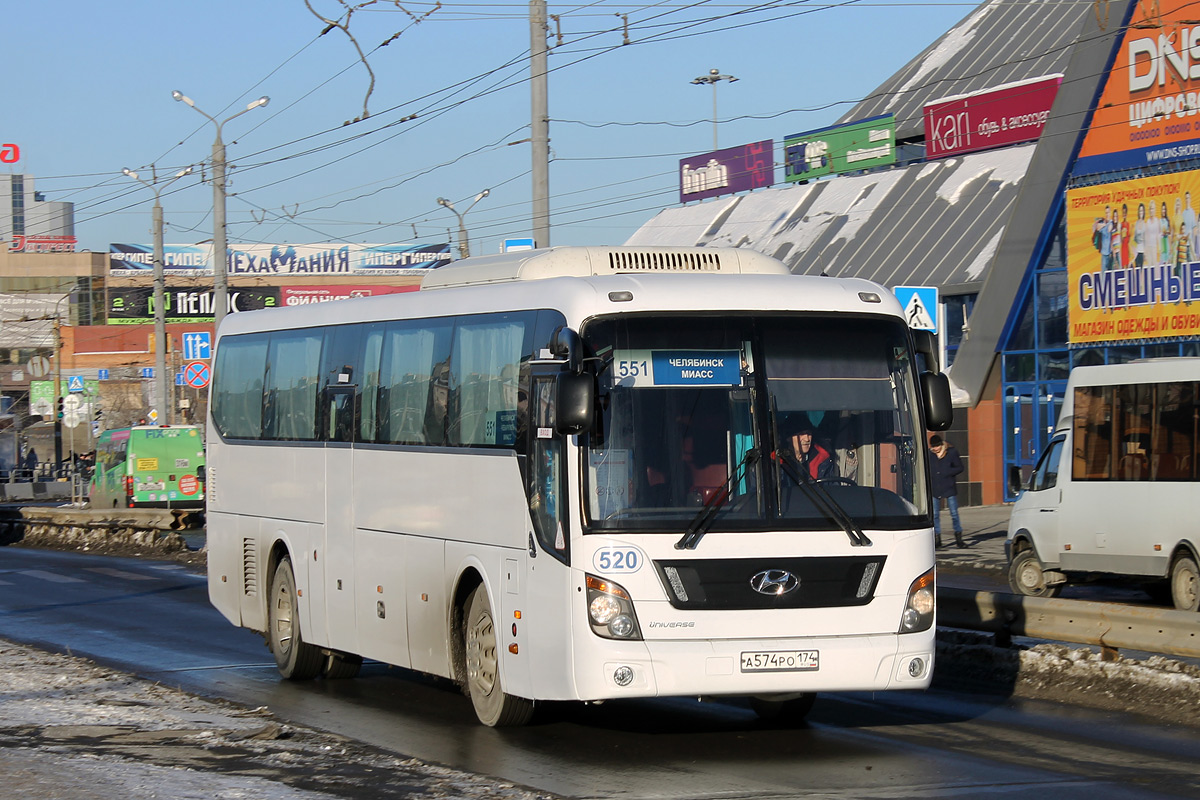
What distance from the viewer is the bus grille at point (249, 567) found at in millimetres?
14648

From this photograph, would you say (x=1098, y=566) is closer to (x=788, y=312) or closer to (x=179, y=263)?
(x=788, y=312)

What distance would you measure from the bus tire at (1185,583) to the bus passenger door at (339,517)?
891cm

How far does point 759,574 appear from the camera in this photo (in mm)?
9219

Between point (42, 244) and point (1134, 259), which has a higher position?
point (42, 244)

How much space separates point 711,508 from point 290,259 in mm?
111926

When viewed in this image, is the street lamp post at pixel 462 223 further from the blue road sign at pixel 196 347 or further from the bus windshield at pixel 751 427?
the bus windshield at pixel 751 427

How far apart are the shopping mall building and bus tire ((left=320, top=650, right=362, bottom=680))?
54.5 feet

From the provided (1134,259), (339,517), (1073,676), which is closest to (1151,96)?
(1134,259)

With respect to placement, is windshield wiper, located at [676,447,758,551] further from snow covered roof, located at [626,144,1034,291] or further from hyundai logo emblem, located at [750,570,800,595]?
snow covered roof, located at [626,144,1034,291]

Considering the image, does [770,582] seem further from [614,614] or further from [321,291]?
[321,291]

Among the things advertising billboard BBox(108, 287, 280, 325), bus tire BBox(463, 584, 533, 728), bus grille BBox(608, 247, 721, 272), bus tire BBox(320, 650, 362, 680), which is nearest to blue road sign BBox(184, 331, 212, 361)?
bus tire BBox(320, 650, 362, 680)

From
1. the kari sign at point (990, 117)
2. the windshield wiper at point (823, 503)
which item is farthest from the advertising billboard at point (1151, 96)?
the windshield wiper at point (823, 503)

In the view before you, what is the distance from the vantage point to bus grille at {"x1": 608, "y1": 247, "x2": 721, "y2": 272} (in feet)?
35.9

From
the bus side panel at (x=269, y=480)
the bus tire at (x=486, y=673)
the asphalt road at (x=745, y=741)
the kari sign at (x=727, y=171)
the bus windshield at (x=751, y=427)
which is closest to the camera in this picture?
the asphalt road at (x=745, y=741)
